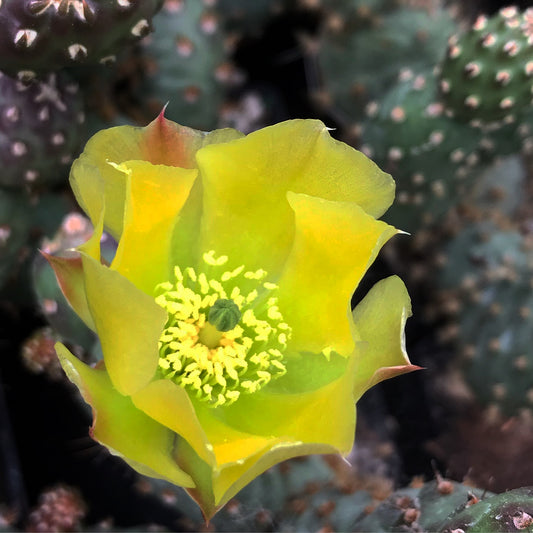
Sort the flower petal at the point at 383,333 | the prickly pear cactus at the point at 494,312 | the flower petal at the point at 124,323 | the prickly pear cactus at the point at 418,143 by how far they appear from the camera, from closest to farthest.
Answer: the flower petal at the point at 124,323 → the flower petal at the point at 383,333 → the prickly pear cactus at the point at 418,143 → the prickly pear cactus at the point at 494,312

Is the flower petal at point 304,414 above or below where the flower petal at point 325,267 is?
below

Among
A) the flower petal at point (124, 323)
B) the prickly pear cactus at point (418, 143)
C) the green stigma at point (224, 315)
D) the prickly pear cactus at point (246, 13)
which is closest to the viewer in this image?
the flower petal at point (124, 323)

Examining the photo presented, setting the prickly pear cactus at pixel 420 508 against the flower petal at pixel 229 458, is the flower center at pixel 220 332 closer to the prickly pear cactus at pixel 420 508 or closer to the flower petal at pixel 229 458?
A: the flower petal at pixel 229 458

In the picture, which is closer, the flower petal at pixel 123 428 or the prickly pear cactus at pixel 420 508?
the flower petal at pixel 123 428

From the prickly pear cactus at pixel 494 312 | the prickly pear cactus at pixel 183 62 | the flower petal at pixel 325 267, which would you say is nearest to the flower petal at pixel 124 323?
the flower petal at pixel 325 267

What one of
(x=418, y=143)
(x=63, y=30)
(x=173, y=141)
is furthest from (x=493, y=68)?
(x=63, y=30)

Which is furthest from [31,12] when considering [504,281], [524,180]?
[524,180]

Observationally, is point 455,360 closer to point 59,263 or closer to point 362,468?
point 362,468
